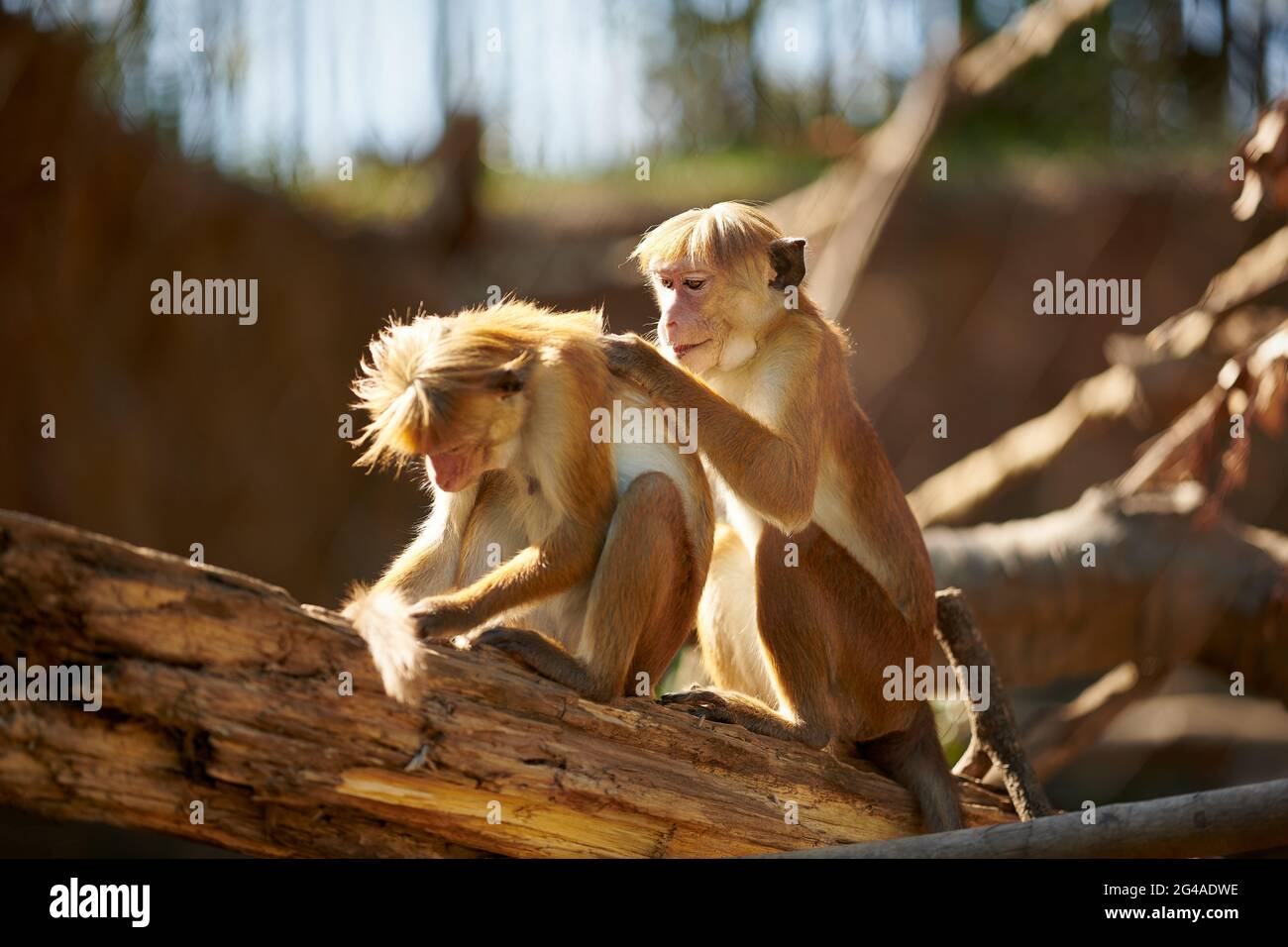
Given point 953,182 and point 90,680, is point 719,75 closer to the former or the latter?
point 953,182

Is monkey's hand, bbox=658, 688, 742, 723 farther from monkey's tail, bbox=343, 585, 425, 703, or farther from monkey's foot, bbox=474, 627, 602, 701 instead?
monkey's tail, bbox=343, 585, 425, 703

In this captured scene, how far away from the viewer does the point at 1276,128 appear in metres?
7.62

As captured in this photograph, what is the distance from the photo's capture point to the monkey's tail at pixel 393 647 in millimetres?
4562

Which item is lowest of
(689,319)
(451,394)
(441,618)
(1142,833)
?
(1142,833)

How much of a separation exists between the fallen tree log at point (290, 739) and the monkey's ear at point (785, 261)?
2.30 metres

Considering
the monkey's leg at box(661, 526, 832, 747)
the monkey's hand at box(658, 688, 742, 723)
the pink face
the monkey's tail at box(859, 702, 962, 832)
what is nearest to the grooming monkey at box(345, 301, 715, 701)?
the monkey's hand at box(658, 688, 742, 723)

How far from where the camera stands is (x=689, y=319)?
248 inches

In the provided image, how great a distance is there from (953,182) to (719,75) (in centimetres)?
313

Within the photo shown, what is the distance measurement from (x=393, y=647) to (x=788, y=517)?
6.73 ft

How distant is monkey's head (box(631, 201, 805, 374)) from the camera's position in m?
6.31

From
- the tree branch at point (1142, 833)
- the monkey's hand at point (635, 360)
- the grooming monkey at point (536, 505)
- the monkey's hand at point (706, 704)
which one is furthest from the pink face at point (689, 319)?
the tree branch at point (1142, 833)

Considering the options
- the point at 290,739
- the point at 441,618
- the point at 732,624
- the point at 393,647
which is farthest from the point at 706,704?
the point at 290,739

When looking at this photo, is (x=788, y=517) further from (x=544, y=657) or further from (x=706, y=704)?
(x=544, y=657)
